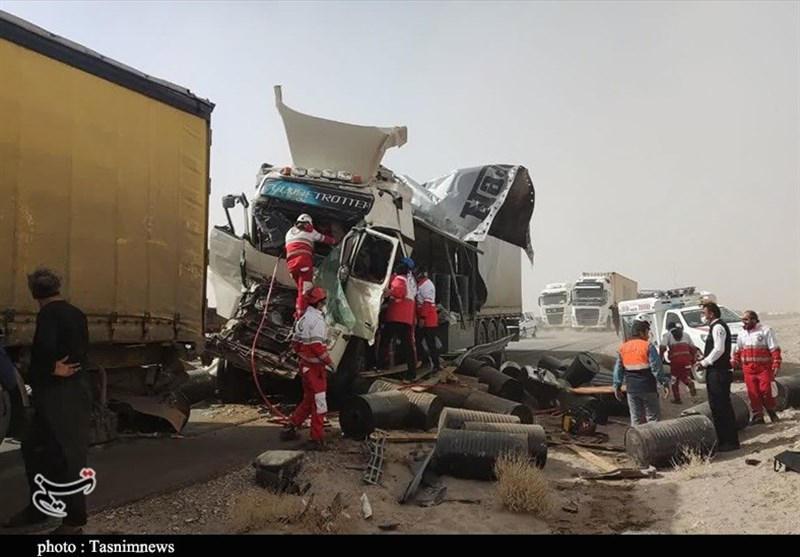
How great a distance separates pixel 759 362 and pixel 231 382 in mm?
7615

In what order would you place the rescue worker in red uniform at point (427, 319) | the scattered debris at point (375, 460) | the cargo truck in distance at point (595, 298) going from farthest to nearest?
the cargo truck in distance at point (595, 298), the rescue worker in red uniform at point (427, 319), the scattered debris at point (375, 460)

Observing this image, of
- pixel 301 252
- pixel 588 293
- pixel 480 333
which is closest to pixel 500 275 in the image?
pixel 480 333

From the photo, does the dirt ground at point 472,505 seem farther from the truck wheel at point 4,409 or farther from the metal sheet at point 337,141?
the metal sheet at point 337,141

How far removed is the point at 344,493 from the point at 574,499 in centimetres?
211

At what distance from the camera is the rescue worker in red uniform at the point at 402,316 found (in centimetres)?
923

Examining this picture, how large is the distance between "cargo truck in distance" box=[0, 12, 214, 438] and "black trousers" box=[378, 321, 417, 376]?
3317mm

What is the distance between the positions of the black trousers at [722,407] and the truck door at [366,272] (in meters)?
4.29

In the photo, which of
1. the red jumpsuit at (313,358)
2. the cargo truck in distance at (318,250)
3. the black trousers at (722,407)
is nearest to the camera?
the red jumpsuit at (313,358)

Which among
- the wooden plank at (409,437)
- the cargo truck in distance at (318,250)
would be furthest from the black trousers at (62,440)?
the cargo truck in distance at (318,250)

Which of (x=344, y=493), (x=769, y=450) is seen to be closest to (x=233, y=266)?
(x=344, y=493)

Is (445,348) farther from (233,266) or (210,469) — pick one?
(210,469)

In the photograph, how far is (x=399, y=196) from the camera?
10.1 m

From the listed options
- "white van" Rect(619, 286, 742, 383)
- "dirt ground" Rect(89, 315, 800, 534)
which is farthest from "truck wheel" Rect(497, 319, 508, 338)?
"dirt ground" Rect(89, 315, 800, 534)
